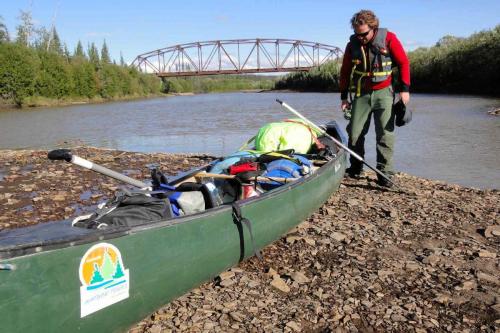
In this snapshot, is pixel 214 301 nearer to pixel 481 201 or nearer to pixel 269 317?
Result: pixel 269 317

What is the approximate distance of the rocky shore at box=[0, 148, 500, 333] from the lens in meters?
3.01

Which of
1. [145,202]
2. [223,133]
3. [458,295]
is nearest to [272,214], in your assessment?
[145,202]

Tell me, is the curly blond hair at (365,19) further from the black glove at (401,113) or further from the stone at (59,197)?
the stone at (59,197)

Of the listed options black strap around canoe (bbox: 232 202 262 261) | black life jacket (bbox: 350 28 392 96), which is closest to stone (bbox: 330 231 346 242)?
black strap around canoe (bbox: 232 202 262 261)

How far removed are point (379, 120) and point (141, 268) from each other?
162 inches

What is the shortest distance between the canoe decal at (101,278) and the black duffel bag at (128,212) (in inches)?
11.7

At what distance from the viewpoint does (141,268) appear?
2627 mm

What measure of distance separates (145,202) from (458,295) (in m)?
2.24

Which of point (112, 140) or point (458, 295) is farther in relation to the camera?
point (112, 140)

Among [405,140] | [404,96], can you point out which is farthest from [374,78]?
[405,140]

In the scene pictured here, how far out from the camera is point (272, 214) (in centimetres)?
381

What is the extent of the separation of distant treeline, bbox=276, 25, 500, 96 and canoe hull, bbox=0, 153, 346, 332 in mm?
35550

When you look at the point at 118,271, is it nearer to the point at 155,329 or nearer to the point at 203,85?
the point at 155,329

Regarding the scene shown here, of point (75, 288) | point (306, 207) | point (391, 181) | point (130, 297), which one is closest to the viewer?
point (75, 288)
